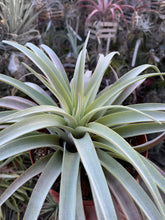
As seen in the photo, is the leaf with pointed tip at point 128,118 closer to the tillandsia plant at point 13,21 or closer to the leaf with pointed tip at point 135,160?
the leaf with pointed tip at point 135,160

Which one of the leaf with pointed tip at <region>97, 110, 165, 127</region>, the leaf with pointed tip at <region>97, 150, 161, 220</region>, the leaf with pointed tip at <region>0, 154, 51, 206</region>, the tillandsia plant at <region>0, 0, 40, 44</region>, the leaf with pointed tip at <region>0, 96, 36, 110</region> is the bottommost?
the leaf with pointed tip at <region>97, 150, 161, 220</region>

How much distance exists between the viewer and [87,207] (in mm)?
630

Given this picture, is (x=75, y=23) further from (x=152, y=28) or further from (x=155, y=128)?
(x=155, y=128)

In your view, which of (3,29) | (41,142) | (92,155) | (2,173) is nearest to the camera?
(92,155)

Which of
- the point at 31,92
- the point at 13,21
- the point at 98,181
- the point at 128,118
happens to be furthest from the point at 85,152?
the point at 13,21

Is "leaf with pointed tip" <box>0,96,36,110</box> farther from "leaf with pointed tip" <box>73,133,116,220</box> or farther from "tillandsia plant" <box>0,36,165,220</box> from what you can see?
"leaf with pointed tip" <box>73,133,116,220</box>

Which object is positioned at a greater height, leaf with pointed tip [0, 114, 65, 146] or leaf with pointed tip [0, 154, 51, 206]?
leaf with pointed tip [0, 114, 65, 146]

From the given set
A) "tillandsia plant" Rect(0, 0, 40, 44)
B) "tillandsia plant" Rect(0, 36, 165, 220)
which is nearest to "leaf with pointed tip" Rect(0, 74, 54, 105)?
"tillandsia plant" Rect(0, 36, 165, 220)

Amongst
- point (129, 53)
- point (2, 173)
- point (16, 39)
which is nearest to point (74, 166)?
point (2, 173)

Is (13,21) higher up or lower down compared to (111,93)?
higher up

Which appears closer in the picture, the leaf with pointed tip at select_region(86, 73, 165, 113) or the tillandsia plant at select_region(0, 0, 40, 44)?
the leaf with pointed tip at select_region(86, 73, 165, 113)

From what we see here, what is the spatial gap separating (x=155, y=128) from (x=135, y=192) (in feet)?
0.69

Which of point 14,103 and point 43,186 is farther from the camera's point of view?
point 14,103

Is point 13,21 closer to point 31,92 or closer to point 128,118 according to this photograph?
point 31,92
